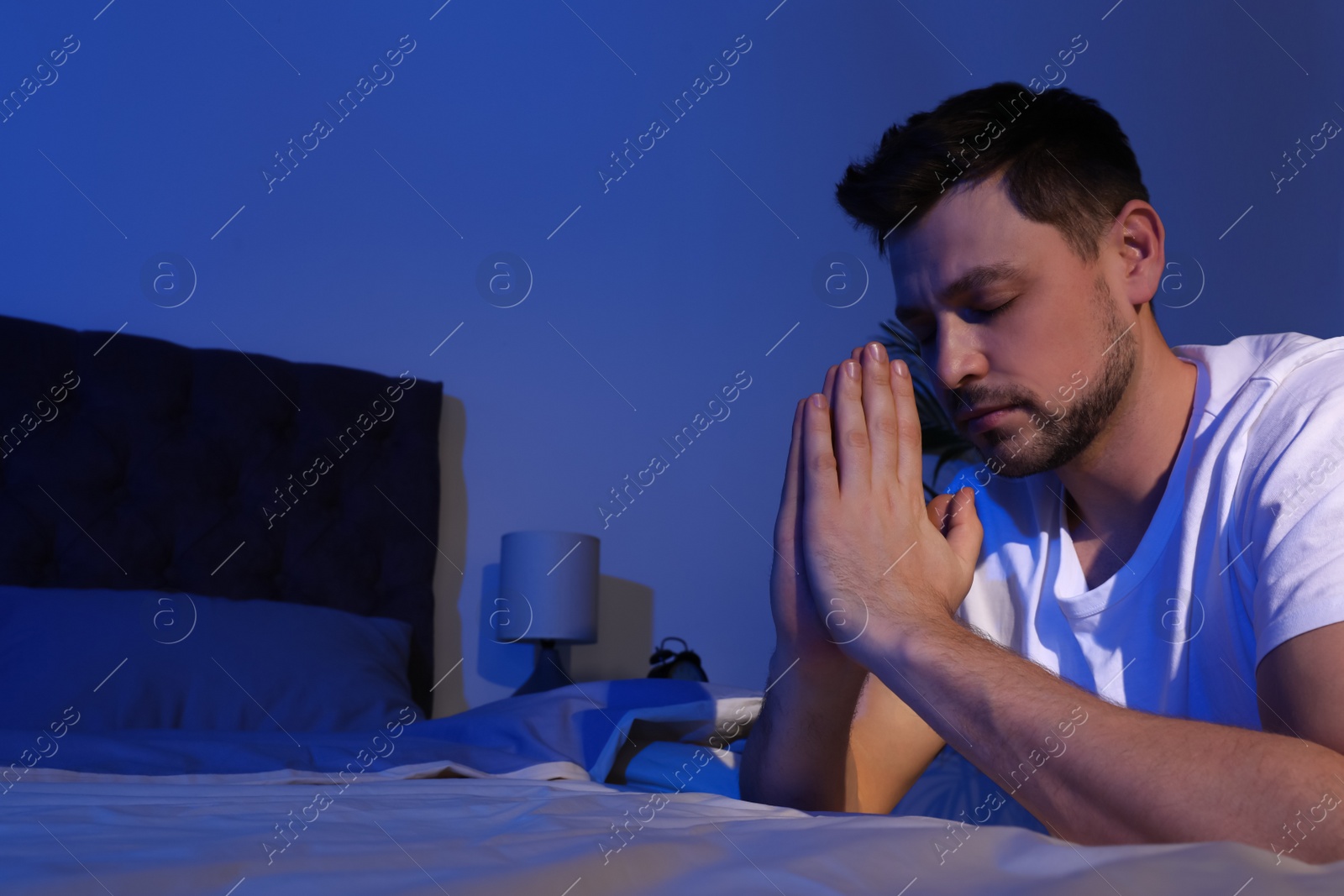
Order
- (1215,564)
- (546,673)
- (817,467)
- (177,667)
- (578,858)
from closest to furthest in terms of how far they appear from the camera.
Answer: (578,858) < (1215,564) < (817,467) < (177,667) < (546,673)

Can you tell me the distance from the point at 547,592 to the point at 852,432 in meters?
1.45

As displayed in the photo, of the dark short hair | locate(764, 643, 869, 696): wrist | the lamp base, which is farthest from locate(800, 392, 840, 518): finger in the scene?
the lamp base

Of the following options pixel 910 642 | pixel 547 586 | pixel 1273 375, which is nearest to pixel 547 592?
pixel 547 586

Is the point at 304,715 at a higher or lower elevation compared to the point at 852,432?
higher

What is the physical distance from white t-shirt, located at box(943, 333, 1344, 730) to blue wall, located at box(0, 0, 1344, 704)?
1.69 m

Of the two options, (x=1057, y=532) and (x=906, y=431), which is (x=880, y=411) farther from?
(x=1057, y=532)

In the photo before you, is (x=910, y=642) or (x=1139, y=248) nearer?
(x=910, y=642)

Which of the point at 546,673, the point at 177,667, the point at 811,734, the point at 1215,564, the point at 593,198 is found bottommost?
the point at 1215,564

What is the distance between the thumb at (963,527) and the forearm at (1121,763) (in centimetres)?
27

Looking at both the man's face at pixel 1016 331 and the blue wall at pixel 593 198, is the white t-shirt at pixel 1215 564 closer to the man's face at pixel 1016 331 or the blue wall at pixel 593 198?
the man's face at pixel 1016 331

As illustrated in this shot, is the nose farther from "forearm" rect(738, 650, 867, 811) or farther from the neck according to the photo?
"forearm" rect(738, 650, 867, 811)

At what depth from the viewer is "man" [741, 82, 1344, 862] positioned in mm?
855

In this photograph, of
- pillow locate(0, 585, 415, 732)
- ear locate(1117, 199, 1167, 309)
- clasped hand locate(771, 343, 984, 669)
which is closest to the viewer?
clasped hand locate(771, 343, 984, 669)

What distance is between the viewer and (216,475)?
246 cm
